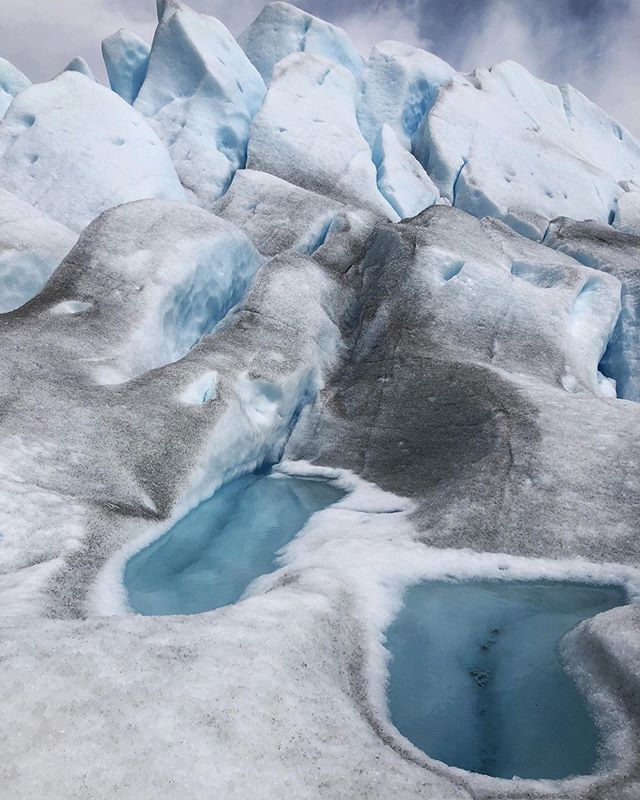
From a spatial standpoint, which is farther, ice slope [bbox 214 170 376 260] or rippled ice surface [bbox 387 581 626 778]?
ice slope [bbox 214 170 376 260]

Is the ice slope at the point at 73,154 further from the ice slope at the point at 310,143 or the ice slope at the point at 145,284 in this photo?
the ice slope at the point at 310,143

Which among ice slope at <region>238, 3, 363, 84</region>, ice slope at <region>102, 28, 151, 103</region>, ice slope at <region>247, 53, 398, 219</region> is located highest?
ice slope at <region>238, 3, 363, 84</region>

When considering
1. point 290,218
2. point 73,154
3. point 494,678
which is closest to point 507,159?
point 290,218

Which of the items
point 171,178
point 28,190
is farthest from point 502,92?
point 28,190

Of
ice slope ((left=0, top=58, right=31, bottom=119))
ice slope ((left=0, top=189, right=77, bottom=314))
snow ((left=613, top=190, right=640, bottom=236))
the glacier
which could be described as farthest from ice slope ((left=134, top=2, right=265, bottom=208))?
snow ((left=613, top=190, right=640, bottom=236))

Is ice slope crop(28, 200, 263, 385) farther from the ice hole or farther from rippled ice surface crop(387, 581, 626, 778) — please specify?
rippled ice surface crop(387, 581, 626, 778)

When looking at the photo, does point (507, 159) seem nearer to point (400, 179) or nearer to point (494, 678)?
point (400, 179)
